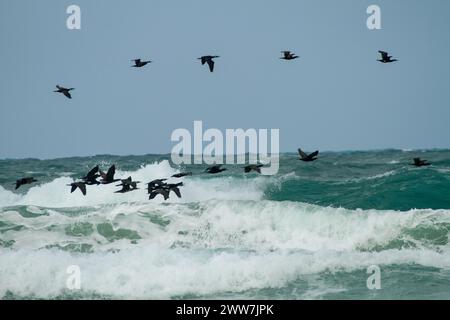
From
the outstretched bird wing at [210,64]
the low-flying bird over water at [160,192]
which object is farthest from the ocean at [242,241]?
the outstretched bird wing at [210,64]

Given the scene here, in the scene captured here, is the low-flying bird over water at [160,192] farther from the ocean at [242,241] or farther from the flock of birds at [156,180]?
the ocean at [242,241]

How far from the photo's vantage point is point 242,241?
55.1 ft

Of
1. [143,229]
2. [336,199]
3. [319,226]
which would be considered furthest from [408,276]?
[336,199]

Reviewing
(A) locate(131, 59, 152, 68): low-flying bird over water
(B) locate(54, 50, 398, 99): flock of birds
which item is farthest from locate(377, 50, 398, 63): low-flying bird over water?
(A) locate(131, 59, 152, 68): low-flying bird over water

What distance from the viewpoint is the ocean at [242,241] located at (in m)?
12.4

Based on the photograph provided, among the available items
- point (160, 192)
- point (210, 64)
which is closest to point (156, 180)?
point (160, 192)

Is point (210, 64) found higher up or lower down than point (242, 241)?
higher up

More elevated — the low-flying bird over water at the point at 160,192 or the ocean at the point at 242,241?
the low-flying bird over water at the point at 160,192

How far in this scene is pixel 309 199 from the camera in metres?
22.4

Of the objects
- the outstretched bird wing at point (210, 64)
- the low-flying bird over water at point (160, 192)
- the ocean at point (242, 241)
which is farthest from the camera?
the outstretched bird wing at point (210, 64)

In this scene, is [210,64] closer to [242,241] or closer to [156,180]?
[156,180]

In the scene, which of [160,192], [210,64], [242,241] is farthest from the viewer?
[242,241]

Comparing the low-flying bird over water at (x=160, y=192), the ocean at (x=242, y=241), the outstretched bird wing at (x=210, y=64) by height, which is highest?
the outstretched bird wing at (x=210, y=64)
